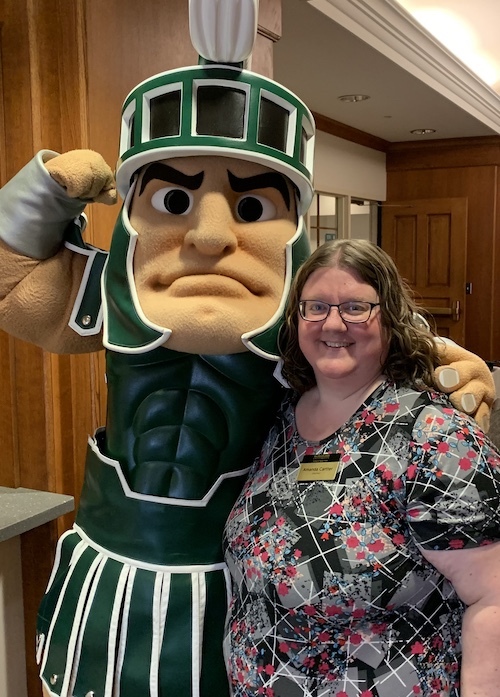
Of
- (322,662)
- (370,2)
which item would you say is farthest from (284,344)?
(370,2)

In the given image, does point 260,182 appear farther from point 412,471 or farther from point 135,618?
point 135,618

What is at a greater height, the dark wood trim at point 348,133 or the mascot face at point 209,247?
the dark wood trim at point 348,133

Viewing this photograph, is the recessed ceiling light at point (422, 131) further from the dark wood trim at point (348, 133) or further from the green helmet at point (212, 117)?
the green helmet at point (212, 117)

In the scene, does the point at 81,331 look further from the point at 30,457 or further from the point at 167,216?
the point at 30,457

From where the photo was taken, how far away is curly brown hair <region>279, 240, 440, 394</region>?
967mm

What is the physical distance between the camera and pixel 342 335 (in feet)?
3.17

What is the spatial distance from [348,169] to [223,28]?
3.76 meters

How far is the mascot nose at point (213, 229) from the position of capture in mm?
982

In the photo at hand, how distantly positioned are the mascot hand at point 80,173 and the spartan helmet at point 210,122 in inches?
2.5

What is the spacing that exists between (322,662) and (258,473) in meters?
0.29

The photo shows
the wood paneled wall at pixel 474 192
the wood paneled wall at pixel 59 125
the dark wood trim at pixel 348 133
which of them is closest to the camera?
the wood paneled wall at pixel 59 125

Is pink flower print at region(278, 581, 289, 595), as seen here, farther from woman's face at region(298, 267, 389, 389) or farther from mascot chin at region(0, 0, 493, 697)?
woman's face at region(298, 267, 389, 389)

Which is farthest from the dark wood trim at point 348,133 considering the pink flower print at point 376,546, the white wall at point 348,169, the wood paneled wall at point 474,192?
the pink flower print at point 376,546

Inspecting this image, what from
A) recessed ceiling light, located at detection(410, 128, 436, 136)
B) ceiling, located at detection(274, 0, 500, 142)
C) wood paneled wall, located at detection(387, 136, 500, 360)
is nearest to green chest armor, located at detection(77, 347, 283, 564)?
ceiling, located at detection(274, 0, 500, 142)
